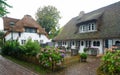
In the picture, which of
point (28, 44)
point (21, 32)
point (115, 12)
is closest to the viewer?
point (28, 44)

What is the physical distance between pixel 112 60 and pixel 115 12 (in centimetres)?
1543

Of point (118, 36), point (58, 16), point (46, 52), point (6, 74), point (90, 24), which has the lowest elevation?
point (6, 74)

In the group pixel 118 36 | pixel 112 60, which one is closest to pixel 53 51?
pixel 112 60

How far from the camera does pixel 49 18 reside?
48.0 m

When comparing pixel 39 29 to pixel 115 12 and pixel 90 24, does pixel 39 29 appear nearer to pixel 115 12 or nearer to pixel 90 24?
pixel 90 24

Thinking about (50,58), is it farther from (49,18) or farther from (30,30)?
(49,18)

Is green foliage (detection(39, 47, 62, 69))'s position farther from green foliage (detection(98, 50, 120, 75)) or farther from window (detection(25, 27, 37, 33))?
window (detection(25, 27, 37, 33))

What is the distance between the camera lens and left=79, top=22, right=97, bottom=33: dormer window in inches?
745

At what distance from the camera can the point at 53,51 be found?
967cm

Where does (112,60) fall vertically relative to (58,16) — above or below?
below

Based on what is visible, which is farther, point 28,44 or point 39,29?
point 39,29

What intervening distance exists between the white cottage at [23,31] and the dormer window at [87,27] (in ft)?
46.0

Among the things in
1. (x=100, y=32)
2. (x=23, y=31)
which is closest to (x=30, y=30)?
(x=23, y=31)

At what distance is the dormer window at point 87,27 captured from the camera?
1892 centimetres
